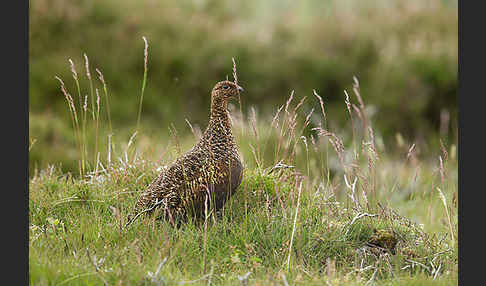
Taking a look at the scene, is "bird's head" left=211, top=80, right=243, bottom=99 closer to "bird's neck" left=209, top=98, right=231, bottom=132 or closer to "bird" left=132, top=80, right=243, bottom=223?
"bird's neck" left=209, top=98, right=231, bottom=132

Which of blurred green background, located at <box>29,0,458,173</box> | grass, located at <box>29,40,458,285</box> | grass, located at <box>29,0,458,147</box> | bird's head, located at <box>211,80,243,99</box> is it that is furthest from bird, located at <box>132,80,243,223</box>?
grass, located at <box>29,0,458,147</box>

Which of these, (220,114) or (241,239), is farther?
(220,114)

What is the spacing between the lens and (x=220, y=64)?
486 inches

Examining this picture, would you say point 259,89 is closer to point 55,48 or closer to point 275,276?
point 55,48

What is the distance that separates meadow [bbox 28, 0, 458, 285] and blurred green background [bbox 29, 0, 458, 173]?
41 millimetres

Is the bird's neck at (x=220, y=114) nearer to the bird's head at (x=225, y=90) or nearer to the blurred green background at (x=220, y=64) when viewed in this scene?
the bird's head at (x=225, y=90)

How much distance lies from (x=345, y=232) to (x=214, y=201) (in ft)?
3.52

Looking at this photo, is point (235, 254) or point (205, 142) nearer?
point (235, 254)

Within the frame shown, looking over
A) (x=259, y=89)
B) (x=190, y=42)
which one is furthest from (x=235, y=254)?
(x=190, y=42)

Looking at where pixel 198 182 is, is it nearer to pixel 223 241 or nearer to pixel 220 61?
pixel 223 241

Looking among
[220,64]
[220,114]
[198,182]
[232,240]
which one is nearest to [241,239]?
[232,240]

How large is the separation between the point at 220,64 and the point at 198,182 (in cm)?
840

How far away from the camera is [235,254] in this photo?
3.83 metres

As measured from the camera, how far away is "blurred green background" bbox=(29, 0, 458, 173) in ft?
37.2
